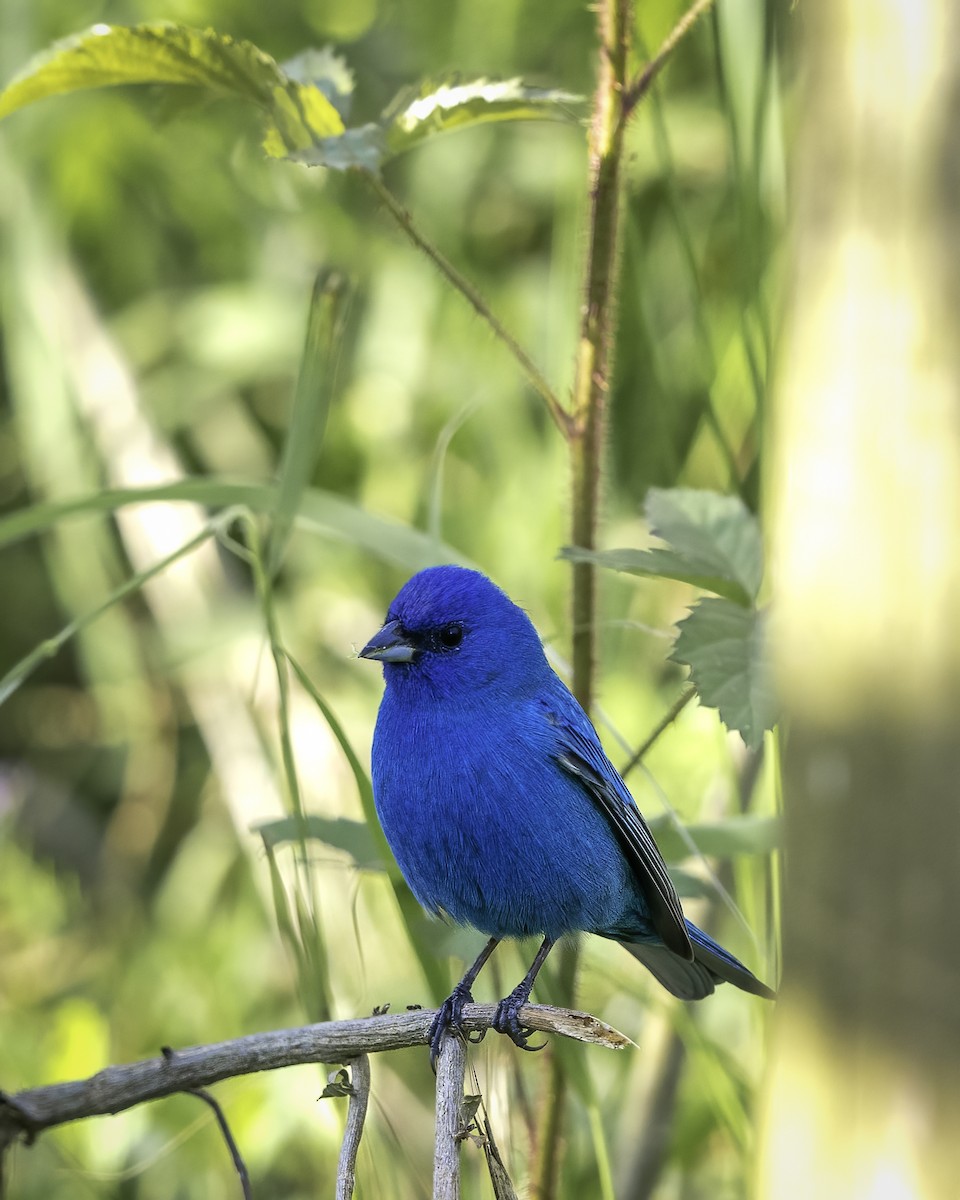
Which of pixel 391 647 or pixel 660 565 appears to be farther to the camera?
pixel 391 647

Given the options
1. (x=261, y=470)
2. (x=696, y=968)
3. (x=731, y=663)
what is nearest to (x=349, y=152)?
(x=731, y=663)

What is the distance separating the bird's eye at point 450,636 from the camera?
2.03m

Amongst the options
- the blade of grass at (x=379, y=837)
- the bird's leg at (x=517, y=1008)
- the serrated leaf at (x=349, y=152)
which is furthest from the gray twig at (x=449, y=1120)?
the serrated leaf at (x=349, y=152)

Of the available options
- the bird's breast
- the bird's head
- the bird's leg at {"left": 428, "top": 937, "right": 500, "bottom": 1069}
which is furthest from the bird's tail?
the bird's head

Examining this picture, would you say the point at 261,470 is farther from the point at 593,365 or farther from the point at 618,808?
the point at 593,365

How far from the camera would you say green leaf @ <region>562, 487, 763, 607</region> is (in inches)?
60.1

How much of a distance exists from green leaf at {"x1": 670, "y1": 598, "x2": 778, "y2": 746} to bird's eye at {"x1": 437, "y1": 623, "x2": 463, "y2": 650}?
561mm

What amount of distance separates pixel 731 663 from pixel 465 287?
1.93 ft

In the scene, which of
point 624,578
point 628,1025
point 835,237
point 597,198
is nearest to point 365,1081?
point 835,237

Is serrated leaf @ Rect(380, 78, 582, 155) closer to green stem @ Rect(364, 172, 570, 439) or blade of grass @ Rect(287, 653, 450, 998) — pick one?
green stem @ Rect(364, 172, 570, 439)

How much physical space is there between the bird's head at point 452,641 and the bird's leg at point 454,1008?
0.42 meters

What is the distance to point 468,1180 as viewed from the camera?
5.73 feet

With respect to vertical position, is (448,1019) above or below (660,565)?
below

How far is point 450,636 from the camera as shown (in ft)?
6.67
